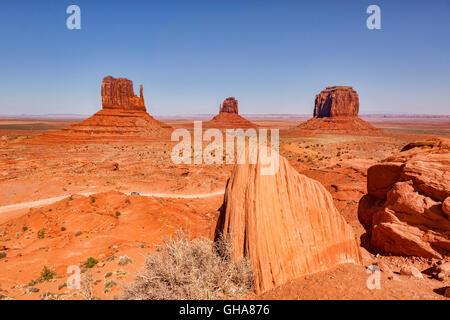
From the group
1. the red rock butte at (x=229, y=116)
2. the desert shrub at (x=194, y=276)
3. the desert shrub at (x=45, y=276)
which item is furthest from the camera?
the red rock butte at (x=229, y=116)

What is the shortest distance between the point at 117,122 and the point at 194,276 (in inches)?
2549

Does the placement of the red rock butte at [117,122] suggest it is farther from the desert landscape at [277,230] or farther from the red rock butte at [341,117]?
the red rock butte at [341,117]

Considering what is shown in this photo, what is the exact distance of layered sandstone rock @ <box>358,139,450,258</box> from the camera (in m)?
6.56

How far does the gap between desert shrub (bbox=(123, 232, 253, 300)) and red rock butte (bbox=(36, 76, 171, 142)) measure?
178 feet

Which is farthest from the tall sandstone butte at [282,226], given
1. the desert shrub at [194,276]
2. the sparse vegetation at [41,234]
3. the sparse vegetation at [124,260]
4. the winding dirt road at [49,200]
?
the winding dirt road at [49,200]

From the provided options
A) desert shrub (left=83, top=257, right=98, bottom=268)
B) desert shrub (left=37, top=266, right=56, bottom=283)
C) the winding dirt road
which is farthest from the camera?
the winding dirt road

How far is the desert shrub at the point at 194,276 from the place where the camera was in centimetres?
462

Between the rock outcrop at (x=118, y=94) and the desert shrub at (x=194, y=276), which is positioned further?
the rock outcrop at (x=118, y=94)

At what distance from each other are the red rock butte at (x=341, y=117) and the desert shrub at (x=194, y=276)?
8894 cm

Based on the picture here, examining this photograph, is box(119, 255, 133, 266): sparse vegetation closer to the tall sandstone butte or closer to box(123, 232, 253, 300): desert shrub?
box(123, 232, 253, 300): desert shrub

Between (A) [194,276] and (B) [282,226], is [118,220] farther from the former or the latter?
(B) [282,226]

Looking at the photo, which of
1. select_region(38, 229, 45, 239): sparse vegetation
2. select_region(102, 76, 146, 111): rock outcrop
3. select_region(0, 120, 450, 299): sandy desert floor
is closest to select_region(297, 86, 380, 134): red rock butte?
select_region(102, 76, 146, 111): rock outcrop

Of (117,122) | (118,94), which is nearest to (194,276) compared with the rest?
(117,122)
